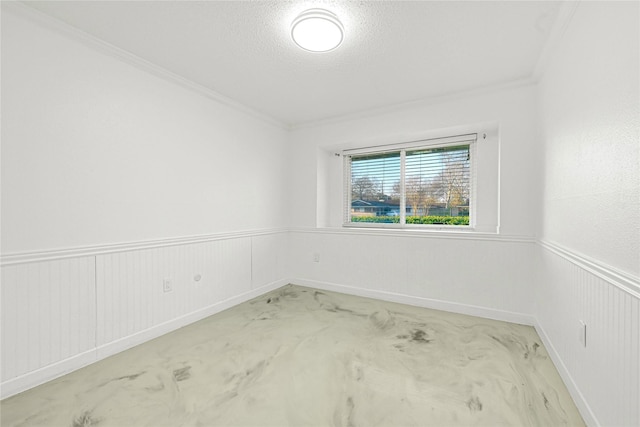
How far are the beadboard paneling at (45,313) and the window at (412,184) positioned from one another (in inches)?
119

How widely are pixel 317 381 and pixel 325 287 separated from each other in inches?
80.2

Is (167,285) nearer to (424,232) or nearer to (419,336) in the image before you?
(419,336)

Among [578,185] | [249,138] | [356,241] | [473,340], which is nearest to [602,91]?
[578,185]

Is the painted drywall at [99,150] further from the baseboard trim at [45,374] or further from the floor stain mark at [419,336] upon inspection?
the floor stain mark at [419,336]

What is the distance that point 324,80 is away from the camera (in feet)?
8.84

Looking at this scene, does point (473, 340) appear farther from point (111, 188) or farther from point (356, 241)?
point (111, 188)

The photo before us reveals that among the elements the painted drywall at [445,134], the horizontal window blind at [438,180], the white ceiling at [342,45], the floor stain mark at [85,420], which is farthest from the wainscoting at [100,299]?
the horizontal window blind at [438,180]

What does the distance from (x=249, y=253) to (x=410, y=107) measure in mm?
2581

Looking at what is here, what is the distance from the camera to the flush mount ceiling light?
1.77m

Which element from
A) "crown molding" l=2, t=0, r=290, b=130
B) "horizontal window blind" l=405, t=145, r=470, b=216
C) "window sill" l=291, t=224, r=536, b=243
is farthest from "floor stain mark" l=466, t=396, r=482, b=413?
"crown molding" l=2, t=0, r=290, b=130

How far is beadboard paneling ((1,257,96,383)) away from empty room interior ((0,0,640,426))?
1 centimetres

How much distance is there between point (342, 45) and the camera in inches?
83.6

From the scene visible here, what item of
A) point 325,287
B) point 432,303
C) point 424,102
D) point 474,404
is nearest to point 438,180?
→ point 424,102

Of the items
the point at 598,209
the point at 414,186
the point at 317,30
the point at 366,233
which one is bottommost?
the point at 366,233
